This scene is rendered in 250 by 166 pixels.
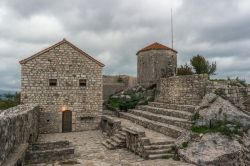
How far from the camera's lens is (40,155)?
11.2m

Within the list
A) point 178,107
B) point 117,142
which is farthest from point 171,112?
point 117,142

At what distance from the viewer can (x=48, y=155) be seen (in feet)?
37.6

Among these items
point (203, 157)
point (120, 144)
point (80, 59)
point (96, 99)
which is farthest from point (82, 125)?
point (203, 157)

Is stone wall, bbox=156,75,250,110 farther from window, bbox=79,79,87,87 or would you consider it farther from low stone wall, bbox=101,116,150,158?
window, bbox=79,79,87,87

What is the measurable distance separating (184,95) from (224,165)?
8540mm

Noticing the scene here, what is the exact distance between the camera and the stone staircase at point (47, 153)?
36.4 ft

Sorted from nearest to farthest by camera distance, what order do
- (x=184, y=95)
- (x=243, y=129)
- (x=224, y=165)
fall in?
(x=224, y=165) → (x=243, y=129) → (x=184, y=95)

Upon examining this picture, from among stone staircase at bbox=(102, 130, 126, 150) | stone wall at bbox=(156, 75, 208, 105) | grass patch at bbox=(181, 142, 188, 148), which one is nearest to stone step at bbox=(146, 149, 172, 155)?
grass patch at bbox=(181, 142, 188, 148)

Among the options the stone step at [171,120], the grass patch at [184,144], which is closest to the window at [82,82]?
the stone step at [171,120]

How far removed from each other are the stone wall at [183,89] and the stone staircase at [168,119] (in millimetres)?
829

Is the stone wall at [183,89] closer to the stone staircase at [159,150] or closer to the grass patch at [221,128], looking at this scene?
the grass patch at [221,128]

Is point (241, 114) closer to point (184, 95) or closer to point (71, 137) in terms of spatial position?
point (184, 95)

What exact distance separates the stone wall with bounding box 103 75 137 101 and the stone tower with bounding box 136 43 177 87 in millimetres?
4317

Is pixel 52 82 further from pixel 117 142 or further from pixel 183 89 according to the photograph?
pixel 183 89
